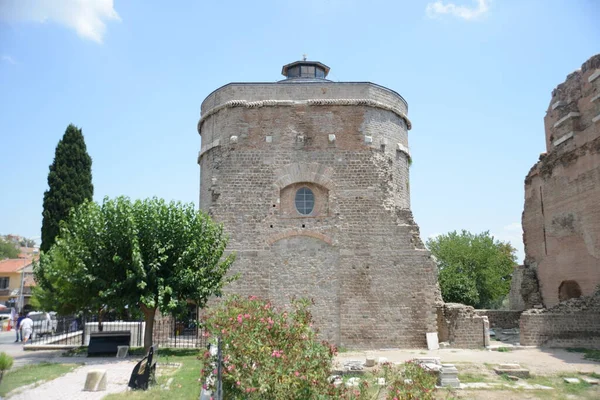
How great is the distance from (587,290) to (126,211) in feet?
53.5

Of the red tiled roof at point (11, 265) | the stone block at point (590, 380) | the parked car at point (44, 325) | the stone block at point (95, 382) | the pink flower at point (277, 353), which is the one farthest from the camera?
the red tiled roof at point (11, 265)

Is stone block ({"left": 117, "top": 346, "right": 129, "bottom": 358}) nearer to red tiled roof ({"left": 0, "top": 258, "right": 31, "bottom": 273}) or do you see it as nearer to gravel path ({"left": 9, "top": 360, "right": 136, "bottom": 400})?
gravel path ({"left": 9, "top": 360, "right": 136, "bottom": 400})

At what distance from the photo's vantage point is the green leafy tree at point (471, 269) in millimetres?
32500

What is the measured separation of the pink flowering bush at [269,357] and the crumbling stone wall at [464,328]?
10.3 m

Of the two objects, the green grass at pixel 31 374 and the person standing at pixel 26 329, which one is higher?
the person standing at pixel 26 329

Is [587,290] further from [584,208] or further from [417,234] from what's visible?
[417,234]

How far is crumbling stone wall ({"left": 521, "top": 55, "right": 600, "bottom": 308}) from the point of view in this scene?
17797 millimetres

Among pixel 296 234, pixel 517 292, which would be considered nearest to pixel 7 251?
pixel 296 234

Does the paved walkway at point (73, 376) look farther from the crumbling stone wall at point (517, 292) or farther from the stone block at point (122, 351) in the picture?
the crumbling stone wall at point (517, 292)

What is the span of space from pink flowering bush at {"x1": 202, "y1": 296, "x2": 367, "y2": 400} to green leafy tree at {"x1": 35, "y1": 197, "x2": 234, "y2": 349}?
250 inches

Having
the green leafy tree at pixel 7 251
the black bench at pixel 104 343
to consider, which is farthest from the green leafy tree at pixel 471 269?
the green leafy tree at pixel 7 251

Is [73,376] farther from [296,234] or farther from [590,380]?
[590,380]

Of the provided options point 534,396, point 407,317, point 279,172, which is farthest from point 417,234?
point 534,396

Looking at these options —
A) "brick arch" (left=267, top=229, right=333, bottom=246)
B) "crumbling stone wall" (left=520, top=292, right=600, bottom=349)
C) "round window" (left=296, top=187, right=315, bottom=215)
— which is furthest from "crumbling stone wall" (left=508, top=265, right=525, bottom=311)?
"round window" (left=296, top=187, right=315, bottom=215)
